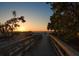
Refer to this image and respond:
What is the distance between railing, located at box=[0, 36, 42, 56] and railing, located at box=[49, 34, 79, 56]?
209 millimetres

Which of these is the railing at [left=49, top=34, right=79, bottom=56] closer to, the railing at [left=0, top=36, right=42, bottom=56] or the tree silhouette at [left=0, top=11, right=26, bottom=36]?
the railing at [left=0, top=36, right=42, bottom=56]

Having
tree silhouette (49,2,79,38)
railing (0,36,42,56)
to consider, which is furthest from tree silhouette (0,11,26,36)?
tree silhouette (49,2,79,38)

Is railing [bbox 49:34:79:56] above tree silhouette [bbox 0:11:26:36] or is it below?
below

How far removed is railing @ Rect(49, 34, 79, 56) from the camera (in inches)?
69.8

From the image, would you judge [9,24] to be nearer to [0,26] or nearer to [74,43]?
[0,26]

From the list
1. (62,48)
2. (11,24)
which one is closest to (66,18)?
(62,48)

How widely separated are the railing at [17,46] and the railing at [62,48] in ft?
0.69

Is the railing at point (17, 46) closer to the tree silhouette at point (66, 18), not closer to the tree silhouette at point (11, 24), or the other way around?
Answer: the tree silhouette at point (11, 24)

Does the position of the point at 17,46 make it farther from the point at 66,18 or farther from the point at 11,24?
the point at 66,18

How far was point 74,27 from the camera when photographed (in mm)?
1798

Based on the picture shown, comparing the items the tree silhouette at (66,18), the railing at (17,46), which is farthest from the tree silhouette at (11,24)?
the tree silhouette at (66,18)

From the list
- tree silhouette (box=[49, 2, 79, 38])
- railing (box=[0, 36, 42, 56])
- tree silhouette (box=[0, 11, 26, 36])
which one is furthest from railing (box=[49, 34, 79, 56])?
tree silhouette (box=[0, 11, 26, 36])

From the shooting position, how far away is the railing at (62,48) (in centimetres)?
177

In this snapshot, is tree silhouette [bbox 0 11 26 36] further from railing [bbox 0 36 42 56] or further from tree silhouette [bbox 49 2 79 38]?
tree silhouette [bbox 49 2 79 38]
